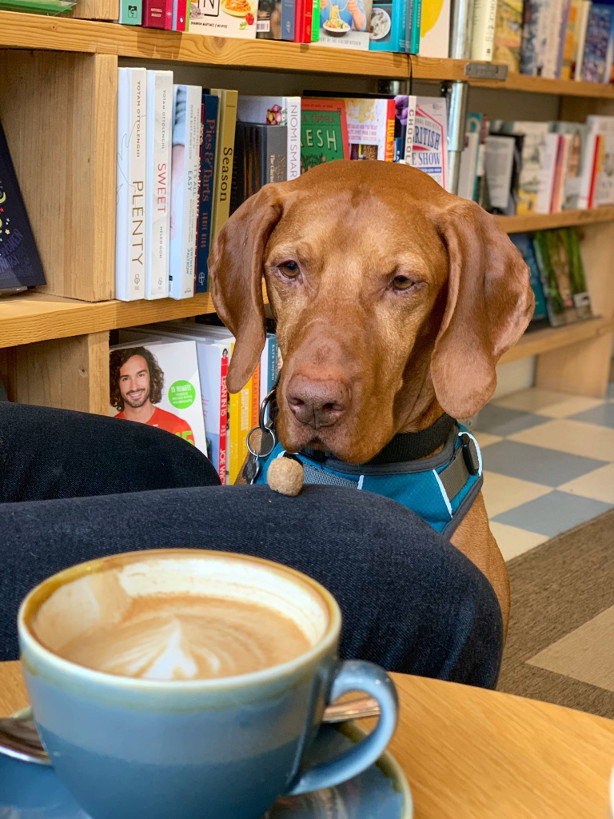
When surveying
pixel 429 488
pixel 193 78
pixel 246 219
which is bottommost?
pixel 429 488

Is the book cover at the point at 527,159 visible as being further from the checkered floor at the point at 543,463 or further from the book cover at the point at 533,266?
the checkered floor at the point at 543,463

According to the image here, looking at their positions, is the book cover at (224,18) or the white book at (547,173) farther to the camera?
the white book at (547,173)

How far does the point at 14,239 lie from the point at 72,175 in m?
0.17

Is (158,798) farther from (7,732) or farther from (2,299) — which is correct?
(2,299)

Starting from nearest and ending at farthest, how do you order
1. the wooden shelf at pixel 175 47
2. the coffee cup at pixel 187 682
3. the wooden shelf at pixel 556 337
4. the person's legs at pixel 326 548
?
the coffee cup at pixel 187 682
the person's legs at pixel 326 548
the wooden shelf at pixel 175 47
the wooden shelf at pixel 556 337

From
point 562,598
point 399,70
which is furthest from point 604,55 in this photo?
point 562,598

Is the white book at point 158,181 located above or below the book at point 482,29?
below

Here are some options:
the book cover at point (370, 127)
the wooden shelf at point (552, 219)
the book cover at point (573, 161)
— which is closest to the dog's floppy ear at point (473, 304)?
the book cover at point (370, 127)

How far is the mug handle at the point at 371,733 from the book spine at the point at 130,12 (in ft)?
5.07

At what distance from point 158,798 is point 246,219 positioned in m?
1.11

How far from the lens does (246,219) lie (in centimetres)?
139

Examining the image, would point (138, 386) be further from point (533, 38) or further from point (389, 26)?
point (533, 38)

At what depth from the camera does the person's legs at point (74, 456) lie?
979 mm

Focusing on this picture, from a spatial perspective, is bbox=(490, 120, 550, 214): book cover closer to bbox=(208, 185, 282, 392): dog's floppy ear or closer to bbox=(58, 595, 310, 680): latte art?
bbox=(208, 185, 282, 392): dog's floppy ear
